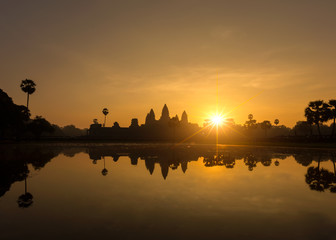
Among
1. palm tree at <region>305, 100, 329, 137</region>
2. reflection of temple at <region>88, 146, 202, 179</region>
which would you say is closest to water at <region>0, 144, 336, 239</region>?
reflection of temple at <region>88, 146, 202, 179</region>

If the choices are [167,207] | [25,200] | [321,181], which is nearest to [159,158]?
[321,181]

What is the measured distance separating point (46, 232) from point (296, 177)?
46.9 feet

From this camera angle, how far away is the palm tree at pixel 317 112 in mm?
67688

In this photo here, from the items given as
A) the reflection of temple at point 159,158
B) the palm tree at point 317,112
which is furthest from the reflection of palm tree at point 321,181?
the palm tree at point 317,112

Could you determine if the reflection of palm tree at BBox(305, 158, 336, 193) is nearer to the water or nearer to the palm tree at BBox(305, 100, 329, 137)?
the water

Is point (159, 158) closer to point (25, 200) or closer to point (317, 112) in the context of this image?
point (25, 200)

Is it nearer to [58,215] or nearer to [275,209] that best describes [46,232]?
[58,215]

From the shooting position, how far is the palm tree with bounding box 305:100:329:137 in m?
67.7

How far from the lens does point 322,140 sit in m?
61.1

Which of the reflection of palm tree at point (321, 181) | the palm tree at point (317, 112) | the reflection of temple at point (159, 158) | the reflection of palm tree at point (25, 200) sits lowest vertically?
the reflection of palm tree at point (321, 181)

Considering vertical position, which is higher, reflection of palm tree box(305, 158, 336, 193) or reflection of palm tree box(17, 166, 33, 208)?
reflection of palm tree box(17, 166, 33, 208)

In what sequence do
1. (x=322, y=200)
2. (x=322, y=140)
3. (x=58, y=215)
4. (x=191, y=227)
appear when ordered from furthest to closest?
(x=322, y=140) < (x=322, y=200) < (x=58, y=215) < (x=191, y=227)

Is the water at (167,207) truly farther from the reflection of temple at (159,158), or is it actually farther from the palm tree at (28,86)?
the palm tree at (28,86)

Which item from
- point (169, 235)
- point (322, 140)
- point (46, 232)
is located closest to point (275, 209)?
point (169, 235)
